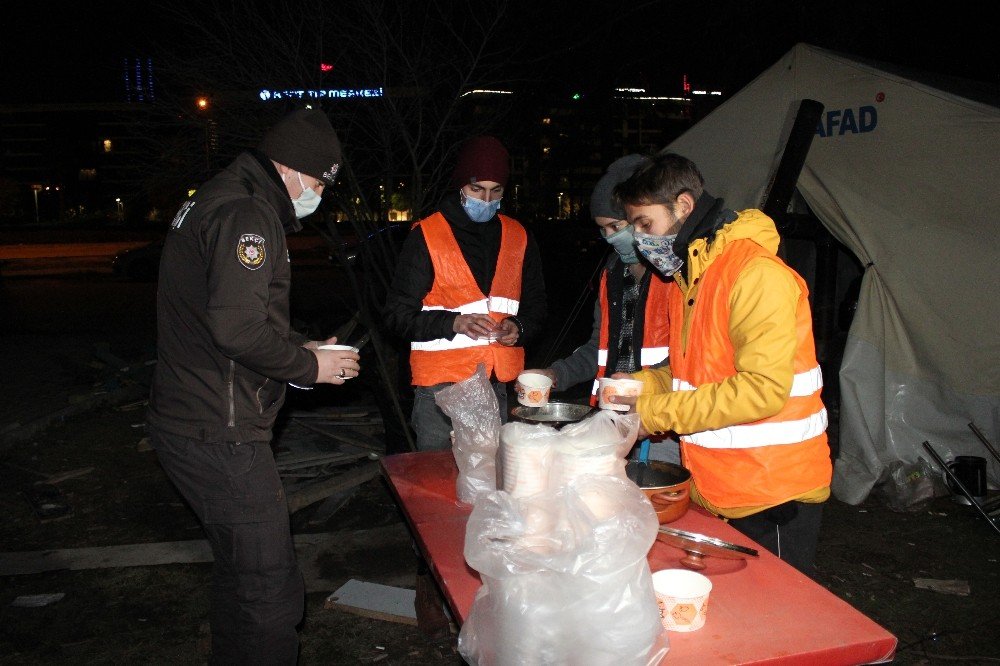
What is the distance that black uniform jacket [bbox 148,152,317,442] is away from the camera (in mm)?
2422

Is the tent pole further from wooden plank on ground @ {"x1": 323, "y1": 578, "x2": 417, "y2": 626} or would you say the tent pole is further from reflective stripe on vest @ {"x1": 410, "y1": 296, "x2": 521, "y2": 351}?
wooden plank on ground @ {"x1": 323, "y1": 578, "x2": 417, "y2": 626}

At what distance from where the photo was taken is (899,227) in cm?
530

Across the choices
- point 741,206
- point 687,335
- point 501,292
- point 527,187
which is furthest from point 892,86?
point 527,187

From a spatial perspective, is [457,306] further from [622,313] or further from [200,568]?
[200,568]

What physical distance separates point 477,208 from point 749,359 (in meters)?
2.10

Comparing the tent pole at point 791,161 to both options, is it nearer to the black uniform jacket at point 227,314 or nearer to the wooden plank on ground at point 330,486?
the wooden plank on ground at point 330,486

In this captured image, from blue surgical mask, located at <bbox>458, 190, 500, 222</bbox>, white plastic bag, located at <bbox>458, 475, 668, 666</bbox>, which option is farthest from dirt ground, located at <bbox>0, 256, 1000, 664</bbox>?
white plastic bag, located at <bbox>458, 475, 668, 666</bbox>

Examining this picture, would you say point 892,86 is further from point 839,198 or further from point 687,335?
point 687,335

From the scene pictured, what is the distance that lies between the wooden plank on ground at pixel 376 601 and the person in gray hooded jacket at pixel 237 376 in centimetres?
137

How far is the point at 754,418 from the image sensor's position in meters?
2.30

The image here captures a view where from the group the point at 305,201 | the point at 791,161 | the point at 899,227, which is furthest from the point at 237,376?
the point at 899,227

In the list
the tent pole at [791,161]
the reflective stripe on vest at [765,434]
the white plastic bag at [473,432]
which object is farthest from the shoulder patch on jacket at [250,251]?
the tent pole at [791,161]

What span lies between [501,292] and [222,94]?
167 inches

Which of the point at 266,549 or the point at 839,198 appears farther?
the point at 839,198
